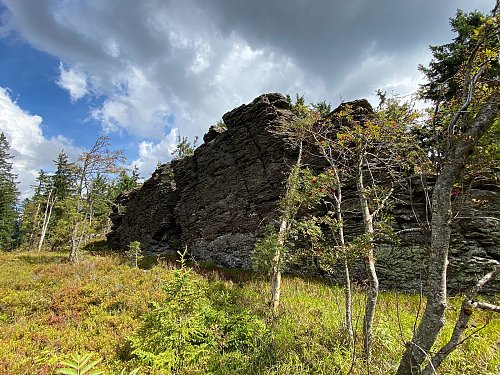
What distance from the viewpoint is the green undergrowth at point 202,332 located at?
5.42 m

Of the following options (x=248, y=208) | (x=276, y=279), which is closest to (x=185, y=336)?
(x=276, y=279)

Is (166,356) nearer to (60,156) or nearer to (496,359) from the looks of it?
(496,359)

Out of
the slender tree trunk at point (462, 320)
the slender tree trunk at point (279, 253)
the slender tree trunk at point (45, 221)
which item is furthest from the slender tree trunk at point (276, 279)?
the slender tree trunk at point (45, 221)

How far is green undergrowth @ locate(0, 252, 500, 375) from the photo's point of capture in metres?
5.42

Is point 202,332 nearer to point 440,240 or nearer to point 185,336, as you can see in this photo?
point 185,336

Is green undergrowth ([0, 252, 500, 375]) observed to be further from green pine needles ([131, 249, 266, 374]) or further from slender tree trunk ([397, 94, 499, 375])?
slender tree trunk ([397, 94, 499, 375])

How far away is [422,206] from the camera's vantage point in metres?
11.4

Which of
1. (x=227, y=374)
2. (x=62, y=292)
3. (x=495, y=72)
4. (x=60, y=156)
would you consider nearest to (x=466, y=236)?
(x=495, y=72)

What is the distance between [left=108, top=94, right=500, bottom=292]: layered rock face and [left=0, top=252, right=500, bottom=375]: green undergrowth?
196 cm

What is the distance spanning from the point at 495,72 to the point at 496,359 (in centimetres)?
538

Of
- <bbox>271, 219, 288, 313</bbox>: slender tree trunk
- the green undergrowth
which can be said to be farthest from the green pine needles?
<bbox>271, 219, 288, 313</bbox>: slender tree trunk

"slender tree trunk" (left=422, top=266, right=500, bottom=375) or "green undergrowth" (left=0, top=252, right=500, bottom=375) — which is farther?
"green undergrowth" (left=0, top=252, right=500, bottom=375)

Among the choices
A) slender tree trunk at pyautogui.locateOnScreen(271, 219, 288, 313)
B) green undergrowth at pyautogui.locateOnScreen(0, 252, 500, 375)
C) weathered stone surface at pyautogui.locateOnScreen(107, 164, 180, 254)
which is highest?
weathered stone surface at pyautogui.locateOnScreen(107, 164, 180, 254)

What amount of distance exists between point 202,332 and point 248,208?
10.9 meters
